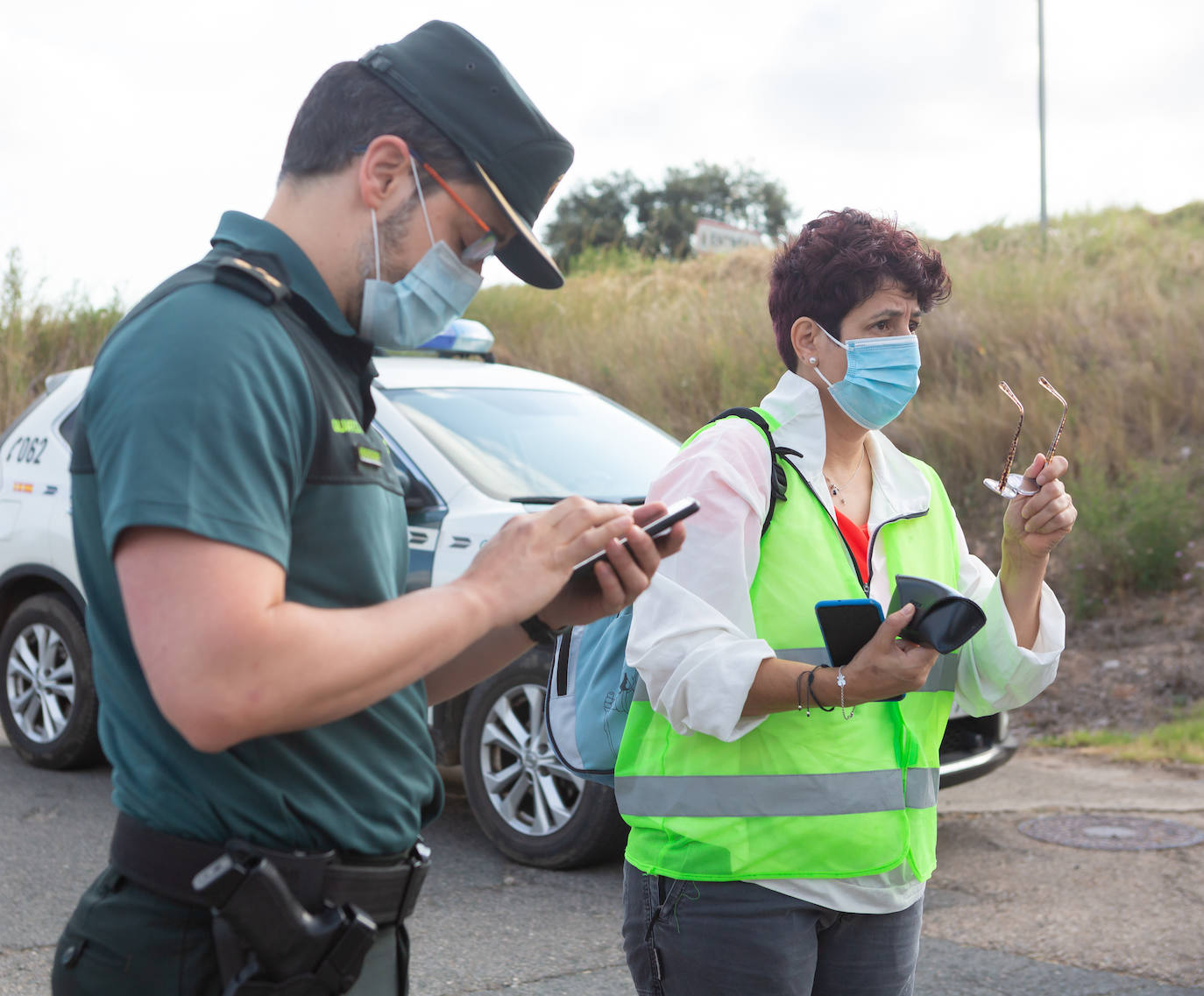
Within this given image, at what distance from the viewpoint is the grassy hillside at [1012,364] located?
9023 mm

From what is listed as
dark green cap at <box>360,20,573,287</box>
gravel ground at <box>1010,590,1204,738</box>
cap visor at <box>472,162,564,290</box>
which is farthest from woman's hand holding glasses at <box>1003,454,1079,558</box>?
gravel ground at <box>1010,590,1204,738</box>

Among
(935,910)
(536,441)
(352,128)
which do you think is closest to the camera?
(352,128)

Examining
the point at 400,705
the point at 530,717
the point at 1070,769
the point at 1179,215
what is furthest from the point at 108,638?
the point at 1179,215

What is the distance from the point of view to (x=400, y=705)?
158 centimetres

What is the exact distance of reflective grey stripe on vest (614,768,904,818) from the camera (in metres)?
2.12

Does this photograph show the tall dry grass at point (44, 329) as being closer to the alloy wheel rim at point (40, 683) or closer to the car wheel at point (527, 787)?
the alloy wheel rim at point (40, 683)

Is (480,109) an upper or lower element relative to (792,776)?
upper

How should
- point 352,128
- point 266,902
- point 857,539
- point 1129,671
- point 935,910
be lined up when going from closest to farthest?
point 266,902 → point 352,128 → point 857,539 → point 935,910 → point 1129,671

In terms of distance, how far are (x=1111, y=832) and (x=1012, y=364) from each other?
612cm

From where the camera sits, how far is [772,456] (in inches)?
88.8

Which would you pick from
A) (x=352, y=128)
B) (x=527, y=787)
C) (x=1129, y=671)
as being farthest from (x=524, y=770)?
(x=1129, y=671)

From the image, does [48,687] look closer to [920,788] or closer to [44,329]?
[920,788]

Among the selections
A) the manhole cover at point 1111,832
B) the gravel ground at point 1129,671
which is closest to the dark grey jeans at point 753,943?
the manhole cover at point 1111,832

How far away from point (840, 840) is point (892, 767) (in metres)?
0.17
